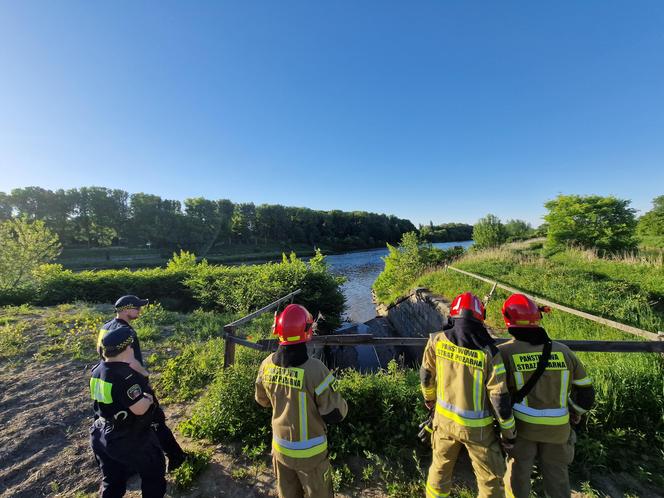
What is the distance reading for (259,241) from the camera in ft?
251

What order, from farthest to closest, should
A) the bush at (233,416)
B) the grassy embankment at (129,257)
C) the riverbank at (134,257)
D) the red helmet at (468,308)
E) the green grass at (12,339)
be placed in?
the grassy embankment at (129,257), the riverbank at (134,257), the green grass at (12,339), the bush at (233,416), the red helmet at (468,308)

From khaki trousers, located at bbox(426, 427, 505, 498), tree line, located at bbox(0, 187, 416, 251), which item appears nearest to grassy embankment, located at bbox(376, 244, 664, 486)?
khaki trousers, located at bbox(426, 427, 505, 498)

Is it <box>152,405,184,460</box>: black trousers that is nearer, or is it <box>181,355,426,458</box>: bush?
<box>152,405,184,460</box>: black trousers

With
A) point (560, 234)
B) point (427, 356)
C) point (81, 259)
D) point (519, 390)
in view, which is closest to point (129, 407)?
point (427, 356)

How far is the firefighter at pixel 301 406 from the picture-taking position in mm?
2227

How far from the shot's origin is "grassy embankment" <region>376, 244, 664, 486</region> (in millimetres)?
3156

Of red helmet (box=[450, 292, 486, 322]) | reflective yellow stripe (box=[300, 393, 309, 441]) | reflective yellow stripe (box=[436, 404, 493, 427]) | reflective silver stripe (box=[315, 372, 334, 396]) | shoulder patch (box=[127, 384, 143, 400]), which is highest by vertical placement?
red helmet (box=[450, 292, 486, 322])

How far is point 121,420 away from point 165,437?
1145mm

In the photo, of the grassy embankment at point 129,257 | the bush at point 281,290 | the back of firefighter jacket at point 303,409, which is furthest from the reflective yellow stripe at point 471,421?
the grassy embankment at point 129,257

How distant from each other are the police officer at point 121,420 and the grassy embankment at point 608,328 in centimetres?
446

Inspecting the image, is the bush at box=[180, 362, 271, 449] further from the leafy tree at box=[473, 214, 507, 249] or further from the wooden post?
the leafy tree at box=[473, 214, 507, 249]

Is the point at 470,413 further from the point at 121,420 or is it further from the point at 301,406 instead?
the point at 121,420

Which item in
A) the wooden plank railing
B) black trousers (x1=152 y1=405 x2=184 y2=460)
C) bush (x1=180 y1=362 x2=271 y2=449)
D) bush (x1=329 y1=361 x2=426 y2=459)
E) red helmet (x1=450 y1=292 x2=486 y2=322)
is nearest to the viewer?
red helmet (x1=450 y1=292 x2=486 y2=322)

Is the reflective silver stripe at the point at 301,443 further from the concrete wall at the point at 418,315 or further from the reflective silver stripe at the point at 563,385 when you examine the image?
the concrete wall at the point at 418,315
